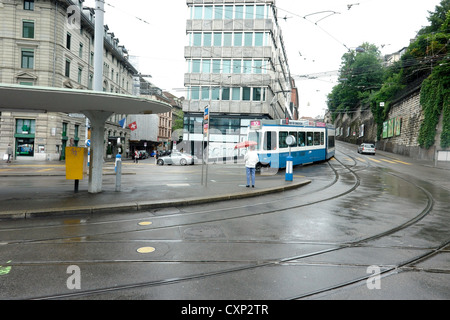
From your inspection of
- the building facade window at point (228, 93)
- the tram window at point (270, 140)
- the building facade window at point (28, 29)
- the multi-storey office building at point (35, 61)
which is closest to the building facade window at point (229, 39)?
the building facade window at point (228, 93)

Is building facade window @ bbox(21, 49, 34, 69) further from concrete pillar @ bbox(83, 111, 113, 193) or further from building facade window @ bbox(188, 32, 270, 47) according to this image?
concrete pillar @ bbox(83, 111, 113, 193)

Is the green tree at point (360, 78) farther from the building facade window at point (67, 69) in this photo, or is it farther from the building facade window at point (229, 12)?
the building facade window at point (67, 69)

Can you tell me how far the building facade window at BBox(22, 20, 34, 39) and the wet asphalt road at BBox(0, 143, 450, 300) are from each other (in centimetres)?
3184

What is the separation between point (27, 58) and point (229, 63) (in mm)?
21489

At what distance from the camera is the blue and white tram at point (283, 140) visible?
62.7 feet

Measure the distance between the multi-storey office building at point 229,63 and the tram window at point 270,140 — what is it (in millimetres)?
17654

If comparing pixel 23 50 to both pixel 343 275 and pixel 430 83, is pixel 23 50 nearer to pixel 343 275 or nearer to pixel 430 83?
pixel 343 275

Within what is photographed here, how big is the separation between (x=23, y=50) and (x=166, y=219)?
32.8 meters

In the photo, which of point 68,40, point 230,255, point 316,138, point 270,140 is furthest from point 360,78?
point 230,255

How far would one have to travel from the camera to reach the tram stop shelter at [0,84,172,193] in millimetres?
7578
